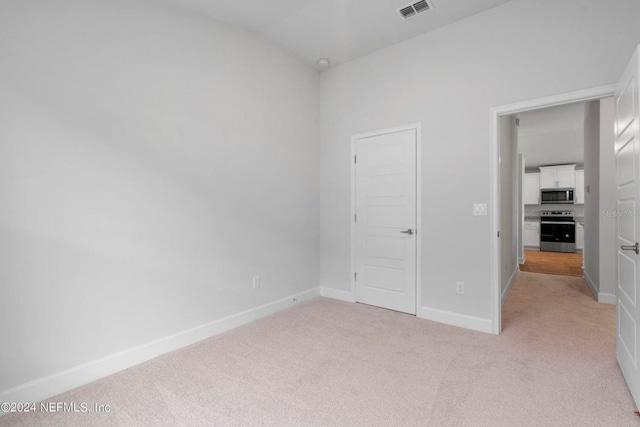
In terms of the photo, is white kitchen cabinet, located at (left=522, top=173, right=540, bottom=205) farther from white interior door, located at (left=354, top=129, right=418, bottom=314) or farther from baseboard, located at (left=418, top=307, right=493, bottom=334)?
baseboard, located at (left=418, top=307, right=493, bottom=334)

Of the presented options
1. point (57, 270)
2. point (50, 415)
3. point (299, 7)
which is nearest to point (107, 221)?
point (57, 270)

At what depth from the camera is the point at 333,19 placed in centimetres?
295

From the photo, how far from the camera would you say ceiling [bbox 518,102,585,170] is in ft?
16.5

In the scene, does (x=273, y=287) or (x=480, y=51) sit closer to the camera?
(x=480, y=51)

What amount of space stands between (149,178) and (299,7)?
200cm

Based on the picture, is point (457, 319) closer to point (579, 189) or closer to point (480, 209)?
point (480, 209)

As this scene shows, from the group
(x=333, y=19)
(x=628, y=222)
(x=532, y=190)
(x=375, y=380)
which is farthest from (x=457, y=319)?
(x=532, y=190)

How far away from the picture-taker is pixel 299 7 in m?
2.78

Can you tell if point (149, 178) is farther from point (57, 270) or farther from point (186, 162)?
point (57, 270)

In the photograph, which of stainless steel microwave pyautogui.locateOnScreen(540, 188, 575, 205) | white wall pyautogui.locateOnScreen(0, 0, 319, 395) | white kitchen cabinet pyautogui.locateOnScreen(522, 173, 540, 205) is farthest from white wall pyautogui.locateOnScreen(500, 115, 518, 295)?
white kitchen cabinet pyautogui.locateOnScreen(522, 173, 540, 205)

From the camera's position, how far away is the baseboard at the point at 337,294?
12.6ft

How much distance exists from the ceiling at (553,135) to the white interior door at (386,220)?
228 cm

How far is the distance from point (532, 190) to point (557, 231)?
1.29 meters

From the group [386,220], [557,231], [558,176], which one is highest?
[558,176]
